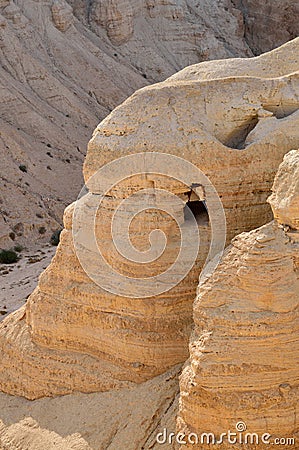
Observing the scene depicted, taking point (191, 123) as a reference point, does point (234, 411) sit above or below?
below

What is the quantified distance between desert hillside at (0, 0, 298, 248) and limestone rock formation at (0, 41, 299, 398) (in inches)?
582

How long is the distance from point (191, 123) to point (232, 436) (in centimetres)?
349

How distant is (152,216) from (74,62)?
27.2 m

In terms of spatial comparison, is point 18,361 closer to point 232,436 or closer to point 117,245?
point 117,245

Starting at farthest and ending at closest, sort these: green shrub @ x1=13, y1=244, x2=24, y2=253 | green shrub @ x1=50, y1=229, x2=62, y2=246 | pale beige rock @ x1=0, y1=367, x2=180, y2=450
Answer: green shrub @ x1=50, y1=229, x2=62, y2=246 < green shrub @ x1=13, y1=244, x2=24, y2=253 < pale beige rock @ x1=0, y1=367, x2=180, y2=450

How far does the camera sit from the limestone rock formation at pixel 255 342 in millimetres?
6332

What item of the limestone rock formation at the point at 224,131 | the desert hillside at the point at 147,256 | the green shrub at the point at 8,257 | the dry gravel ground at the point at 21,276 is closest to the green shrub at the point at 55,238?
the dry gravel ground at the point at 21,276

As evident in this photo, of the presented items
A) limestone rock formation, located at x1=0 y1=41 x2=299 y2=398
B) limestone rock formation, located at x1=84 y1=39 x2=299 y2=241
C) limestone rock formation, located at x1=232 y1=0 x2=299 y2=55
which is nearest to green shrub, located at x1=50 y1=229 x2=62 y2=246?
limestone rock formation, located at x1=0 y1=41 x2=299 y2=398

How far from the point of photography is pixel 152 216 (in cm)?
797

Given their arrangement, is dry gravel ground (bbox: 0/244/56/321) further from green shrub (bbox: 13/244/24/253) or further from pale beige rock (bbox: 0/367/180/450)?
pale beige rock (bbox: 0/367/180/450)

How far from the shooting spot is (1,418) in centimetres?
894

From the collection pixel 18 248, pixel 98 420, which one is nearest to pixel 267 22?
pixel 18 248

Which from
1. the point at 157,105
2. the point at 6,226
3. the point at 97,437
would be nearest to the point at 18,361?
the point at 97,437

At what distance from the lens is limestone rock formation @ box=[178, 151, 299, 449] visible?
6.33 m
